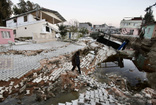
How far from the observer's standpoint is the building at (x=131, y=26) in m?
32.9

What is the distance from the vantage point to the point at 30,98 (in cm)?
358

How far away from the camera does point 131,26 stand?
3409 cm

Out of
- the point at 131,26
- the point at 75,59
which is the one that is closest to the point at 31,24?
the point at 75,59

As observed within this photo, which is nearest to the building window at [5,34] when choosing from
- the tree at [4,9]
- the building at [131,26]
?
the tree at [4,9]

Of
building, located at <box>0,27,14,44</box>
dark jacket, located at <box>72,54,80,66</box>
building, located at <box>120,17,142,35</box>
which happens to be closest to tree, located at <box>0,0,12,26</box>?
building, located at <box>0,27,14,44</box>

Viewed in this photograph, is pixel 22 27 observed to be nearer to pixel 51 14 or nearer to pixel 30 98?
A: pixel 51 14

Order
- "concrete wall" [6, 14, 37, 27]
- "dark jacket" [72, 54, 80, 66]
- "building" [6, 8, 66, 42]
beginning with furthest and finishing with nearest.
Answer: "concrete wall" [6, 14, 37, 27]
"building" [6, 8, 66, 42]
"dark jacket" [72, 54, 80, 66]

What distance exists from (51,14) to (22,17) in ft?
21.0

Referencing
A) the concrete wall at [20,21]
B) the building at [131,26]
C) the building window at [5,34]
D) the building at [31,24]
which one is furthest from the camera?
the building at [131,26]

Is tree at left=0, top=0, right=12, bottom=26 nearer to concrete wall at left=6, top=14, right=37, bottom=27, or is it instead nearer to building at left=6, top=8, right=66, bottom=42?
concrete wall at left=6, top=14, right=37, bottom=27

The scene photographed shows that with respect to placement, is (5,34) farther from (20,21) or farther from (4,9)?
(4,9)

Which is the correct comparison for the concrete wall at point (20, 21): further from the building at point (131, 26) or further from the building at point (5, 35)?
the building at point (131, 26)

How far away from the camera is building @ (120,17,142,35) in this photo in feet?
108

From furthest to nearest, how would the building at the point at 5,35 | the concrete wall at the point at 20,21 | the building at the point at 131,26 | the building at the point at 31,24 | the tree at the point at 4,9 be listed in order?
1. the building at the point at 131,26
2. the tree at the point at 4,9
3. the concrete wall at the point at 20,21
4. the building at the point at 31,24
5. the building at the point at 5,35
